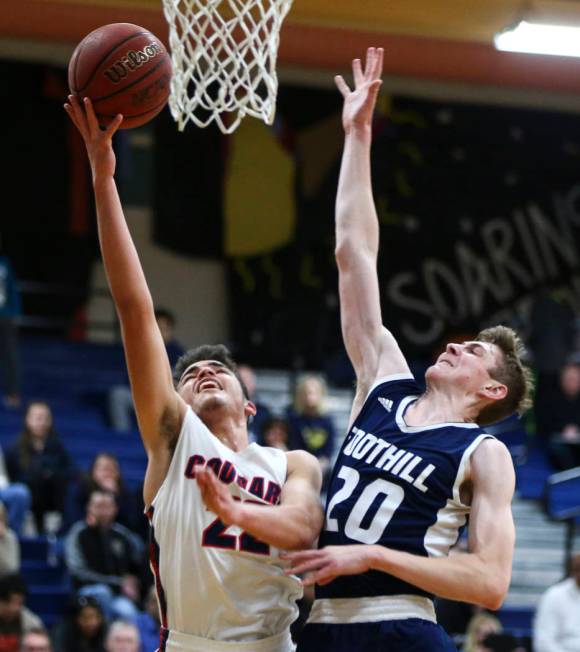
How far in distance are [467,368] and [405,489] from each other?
0.53 m

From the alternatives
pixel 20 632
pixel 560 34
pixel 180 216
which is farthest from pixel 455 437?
pixel 180 216

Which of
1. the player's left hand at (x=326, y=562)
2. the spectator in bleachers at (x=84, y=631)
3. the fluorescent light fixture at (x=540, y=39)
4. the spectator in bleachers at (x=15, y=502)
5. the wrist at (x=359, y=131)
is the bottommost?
the spectator in bleachers at (x=84, y=631)

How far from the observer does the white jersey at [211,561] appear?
4328mm

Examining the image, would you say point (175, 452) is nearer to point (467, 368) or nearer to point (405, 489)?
point (405, 489)

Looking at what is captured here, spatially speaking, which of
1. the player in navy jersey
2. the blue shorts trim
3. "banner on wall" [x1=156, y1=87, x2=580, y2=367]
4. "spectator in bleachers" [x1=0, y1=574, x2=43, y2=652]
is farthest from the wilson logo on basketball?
"banner on wall" [x1=156, y1=87, x2=580, y2=367]

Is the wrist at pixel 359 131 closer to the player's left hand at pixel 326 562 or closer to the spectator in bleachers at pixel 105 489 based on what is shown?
the player's left hand at pixel 326 562

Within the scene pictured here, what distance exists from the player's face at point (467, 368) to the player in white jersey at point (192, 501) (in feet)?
1.79

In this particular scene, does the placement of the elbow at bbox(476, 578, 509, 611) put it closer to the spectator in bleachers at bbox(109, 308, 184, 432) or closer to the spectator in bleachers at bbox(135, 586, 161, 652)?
the spectator in bleachers at bbox(135, 586, 161, 652)

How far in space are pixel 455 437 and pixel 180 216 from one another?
500 inches

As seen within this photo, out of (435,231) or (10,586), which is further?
(435,231)

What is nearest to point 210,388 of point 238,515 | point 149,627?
point 238,515

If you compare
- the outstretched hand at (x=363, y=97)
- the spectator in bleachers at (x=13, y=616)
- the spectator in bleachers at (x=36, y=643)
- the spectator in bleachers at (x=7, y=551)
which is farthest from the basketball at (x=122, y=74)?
the spectator in bleachers at (x=7, y=551)

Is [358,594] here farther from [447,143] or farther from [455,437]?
[447,143]

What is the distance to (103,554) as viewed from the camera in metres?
10.2
